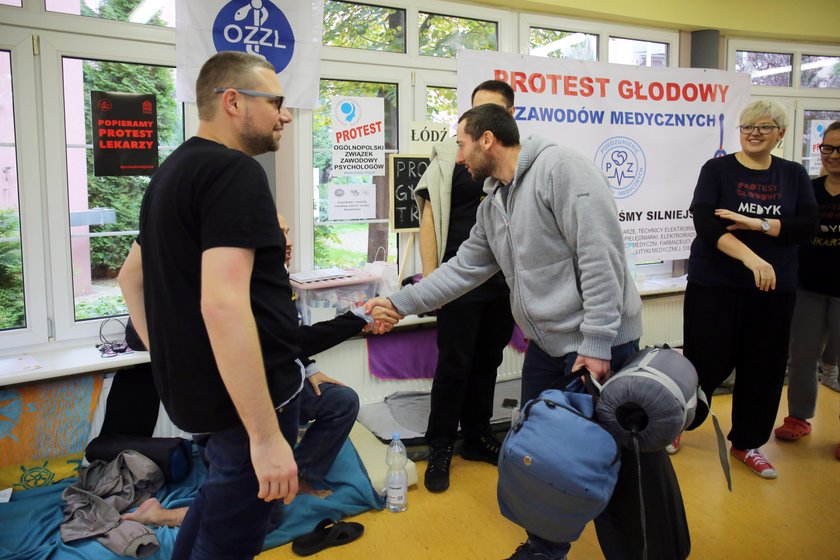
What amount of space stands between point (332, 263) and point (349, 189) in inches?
16.0

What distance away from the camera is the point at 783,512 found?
2504mm

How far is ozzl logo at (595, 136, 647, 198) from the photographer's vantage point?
3.93m

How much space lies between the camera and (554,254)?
1829mm

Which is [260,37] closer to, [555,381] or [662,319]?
[555,381]

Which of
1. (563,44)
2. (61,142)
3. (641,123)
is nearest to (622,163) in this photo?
(641,123)

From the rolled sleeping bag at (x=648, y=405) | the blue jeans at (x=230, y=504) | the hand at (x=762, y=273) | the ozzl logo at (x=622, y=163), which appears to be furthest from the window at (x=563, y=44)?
the blue jeans at (x=230, y=504)

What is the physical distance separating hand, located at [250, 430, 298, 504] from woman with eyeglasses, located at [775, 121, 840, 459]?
2744 millimetres

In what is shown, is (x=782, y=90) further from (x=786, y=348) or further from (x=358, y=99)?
(x=358, y=99)

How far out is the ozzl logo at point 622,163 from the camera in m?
3.93

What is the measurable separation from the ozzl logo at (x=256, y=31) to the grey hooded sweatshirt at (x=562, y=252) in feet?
4.84

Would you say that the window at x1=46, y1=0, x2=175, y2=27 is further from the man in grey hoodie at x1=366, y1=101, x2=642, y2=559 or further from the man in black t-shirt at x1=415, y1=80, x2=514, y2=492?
the man in grey hoodie at x1=366, y1=101, x2=642, y2=559

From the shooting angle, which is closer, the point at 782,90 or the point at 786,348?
the point at 786,348

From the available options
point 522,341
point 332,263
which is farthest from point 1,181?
point 522,341

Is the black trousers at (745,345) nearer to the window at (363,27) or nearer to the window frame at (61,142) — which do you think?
the window at (363,27)
